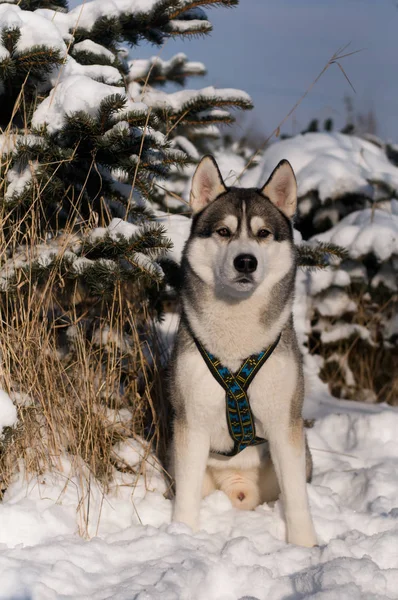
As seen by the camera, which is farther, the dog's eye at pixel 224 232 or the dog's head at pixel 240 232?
the dog's eye at pixel 224 232

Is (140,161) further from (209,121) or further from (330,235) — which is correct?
(330,235)

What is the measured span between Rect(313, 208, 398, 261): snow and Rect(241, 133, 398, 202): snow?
23cm

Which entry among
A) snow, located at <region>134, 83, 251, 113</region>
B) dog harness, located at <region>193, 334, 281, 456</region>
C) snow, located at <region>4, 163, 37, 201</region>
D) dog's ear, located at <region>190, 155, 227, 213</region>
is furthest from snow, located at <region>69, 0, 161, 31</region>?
dog harness, located at <region>193, 334, 281, 456</region>

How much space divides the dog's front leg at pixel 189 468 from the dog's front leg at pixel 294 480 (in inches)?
12.6

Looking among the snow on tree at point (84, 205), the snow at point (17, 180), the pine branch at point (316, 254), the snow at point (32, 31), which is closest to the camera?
the snow at point (32, 31)

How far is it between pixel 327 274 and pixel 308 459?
6.66 feet

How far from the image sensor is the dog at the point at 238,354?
2852mm

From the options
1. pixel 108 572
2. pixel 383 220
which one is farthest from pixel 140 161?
pixel 383 220

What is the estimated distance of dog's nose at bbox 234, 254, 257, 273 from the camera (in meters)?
2.70

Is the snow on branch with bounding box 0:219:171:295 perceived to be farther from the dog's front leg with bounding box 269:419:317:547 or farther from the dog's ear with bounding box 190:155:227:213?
the dog's front leg with bounding box 269:419:317:547

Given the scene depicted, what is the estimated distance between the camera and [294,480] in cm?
288

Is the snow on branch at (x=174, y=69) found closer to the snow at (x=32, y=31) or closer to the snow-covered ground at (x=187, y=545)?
the snow at (x=32, y=31)

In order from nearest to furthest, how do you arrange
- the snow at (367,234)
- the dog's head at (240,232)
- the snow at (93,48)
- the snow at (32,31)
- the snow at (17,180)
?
the dog's head at (240,232) → the snow at (32,31) → the snow at (17,180) → the snow at (93,48) → the snow at (367,234)

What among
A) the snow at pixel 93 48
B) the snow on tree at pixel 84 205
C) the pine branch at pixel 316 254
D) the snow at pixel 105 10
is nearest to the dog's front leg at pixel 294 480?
the snow on tree at pixel 84 205
